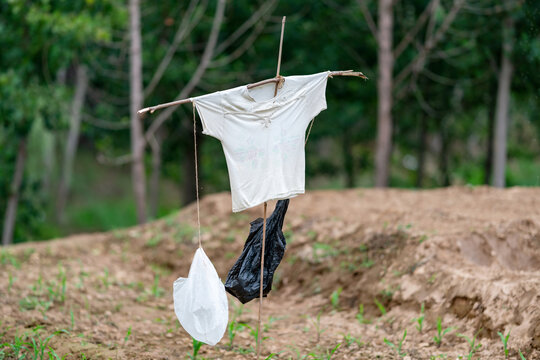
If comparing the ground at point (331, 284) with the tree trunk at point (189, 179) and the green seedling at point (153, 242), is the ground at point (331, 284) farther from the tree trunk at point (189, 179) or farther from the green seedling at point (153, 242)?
the tree trunk at point (189, 179)

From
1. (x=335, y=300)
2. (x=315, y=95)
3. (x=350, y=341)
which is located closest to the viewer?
(x=315, y=95)

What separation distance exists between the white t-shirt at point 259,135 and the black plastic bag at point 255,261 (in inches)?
15.7

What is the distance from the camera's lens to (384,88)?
10.5 metres

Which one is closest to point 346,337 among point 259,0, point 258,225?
point 258,225

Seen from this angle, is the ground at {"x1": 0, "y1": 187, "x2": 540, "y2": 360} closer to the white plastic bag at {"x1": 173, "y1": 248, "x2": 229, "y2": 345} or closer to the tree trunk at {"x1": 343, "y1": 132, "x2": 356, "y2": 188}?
the white plastic bag at {"x1": 173, "y1": 248, "x2": 229, "y2": 345}

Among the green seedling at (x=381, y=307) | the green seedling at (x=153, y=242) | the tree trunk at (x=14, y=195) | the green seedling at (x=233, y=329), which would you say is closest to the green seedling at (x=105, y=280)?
the green seedling at (x=153, y=242)

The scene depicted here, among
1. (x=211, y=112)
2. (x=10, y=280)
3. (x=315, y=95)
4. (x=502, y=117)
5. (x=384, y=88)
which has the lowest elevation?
(x=10, y=280)

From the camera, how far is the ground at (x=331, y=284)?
4805 mm

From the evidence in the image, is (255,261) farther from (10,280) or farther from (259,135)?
(10,280)

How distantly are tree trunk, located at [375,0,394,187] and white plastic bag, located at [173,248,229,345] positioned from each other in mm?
6906

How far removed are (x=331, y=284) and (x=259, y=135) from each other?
2.79 metres

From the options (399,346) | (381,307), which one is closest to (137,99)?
(381,307)

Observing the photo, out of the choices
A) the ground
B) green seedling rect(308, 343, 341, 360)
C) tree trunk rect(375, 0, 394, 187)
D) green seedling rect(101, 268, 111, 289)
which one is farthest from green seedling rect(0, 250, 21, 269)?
tree trunk rect(375, 0, 394, 187)

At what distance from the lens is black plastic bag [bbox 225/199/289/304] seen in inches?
175
